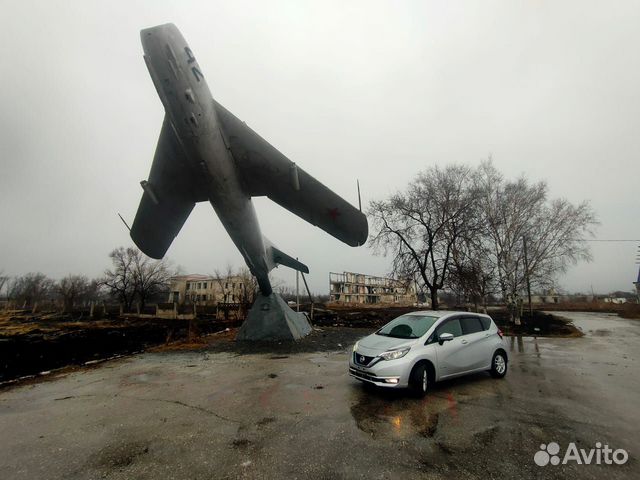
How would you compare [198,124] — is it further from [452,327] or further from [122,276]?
[122,276]

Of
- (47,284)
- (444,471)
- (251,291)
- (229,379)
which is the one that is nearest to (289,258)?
(229,379)

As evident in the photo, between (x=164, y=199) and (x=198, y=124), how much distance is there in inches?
182

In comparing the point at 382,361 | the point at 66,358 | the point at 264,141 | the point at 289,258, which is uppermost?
the point at 264,141

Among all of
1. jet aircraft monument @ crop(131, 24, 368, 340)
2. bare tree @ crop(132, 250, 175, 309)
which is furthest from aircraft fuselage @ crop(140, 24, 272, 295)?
bare tree @ crop(132, 250, 175, 309)

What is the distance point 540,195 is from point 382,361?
2123cm

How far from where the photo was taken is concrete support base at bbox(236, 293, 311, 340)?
14273 mm

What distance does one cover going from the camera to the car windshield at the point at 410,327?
6.79 m

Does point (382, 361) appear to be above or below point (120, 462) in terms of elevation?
above

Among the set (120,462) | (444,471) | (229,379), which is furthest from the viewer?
(229,379)

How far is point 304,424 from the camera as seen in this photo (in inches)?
186

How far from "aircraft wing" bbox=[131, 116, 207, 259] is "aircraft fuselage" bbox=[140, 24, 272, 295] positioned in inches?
33.3

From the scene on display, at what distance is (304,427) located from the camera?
4617mm

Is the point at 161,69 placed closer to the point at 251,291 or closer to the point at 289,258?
the point at 289,258

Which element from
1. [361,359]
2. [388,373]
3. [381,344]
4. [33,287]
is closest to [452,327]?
[381,344]
